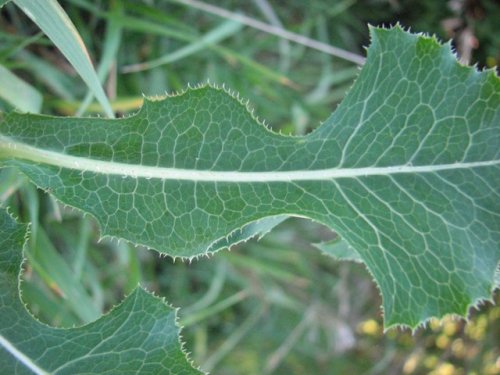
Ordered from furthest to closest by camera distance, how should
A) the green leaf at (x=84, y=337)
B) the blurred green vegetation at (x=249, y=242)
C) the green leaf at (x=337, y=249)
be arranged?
the blurred green vegetation at (x=249, y=242) < the green leaf at (x=337, y=249) < the green leaf at (x=84, y=337)

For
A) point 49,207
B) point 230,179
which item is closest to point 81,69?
point 230,179

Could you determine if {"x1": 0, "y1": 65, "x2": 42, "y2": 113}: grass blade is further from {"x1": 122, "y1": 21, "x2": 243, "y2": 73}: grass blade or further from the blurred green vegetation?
{"x1": 122, "y1": 21, "x2": 243, "y2": 73}: grass blade

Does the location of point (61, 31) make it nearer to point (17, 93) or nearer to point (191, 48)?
point (17, 93)

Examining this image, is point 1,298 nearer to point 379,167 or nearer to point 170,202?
point 170,202

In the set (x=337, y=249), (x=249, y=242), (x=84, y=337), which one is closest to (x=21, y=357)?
(x=84, y=337)

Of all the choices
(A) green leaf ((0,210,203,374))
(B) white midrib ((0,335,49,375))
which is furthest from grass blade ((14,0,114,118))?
(B) white midrib ((0,335,49,375))

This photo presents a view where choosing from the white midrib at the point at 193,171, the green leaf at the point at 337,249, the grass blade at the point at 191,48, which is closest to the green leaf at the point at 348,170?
the white midrib at the point at 193,171

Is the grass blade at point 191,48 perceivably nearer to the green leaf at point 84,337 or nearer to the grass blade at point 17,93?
the grass blade at point 17,93
